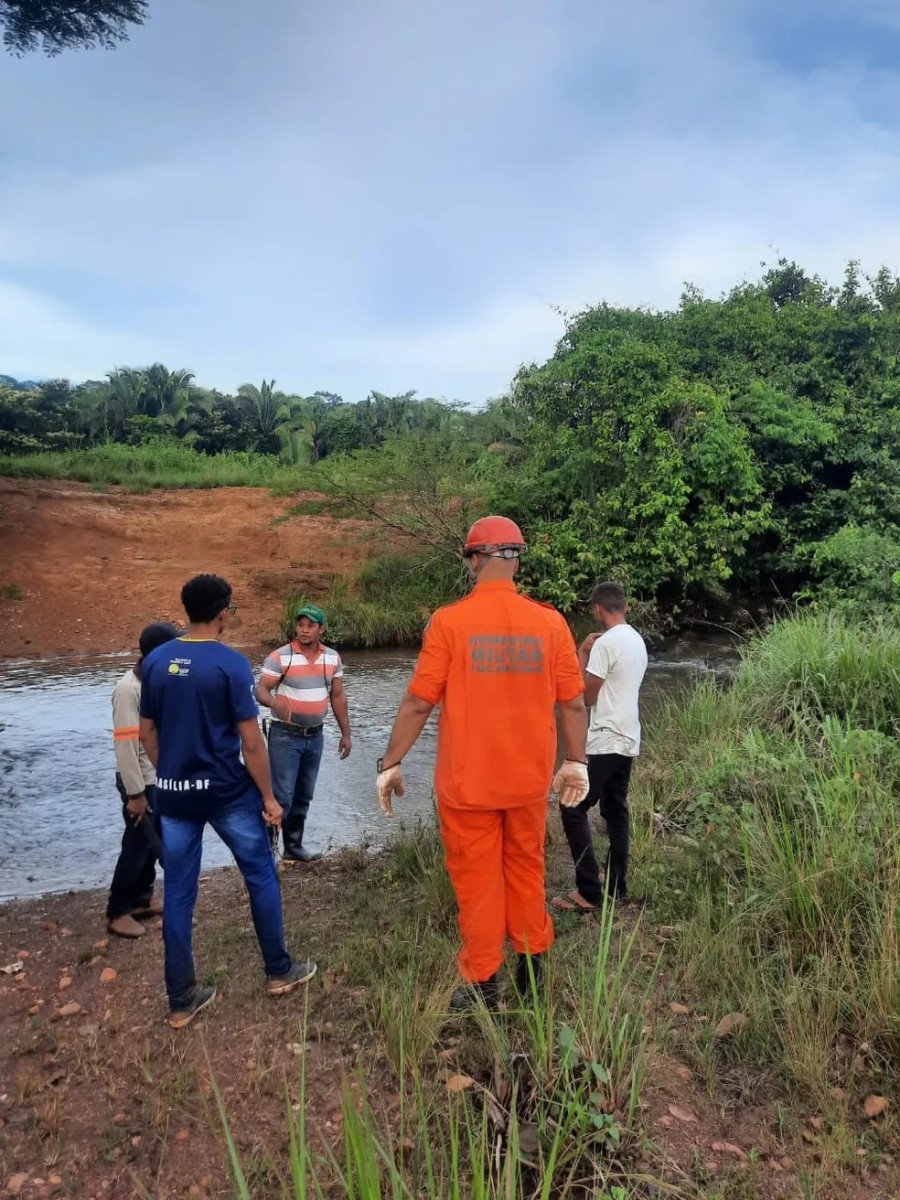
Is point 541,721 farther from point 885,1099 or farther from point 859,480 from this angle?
point 859,480

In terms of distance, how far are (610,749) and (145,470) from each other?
921 inches

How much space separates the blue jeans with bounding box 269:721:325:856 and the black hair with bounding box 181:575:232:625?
7.08 ft

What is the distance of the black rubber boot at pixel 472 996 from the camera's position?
11.1 ft

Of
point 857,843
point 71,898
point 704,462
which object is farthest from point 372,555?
point 857,843

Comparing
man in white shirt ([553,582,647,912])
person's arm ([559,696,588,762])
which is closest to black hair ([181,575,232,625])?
person's arm ([559,696,588,762])

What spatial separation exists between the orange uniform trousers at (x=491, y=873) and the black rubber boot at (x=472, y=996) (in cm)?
8

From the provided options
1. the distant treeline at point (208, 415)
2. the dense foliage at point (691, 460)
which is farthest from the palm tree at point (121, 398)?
the dense foliage at point (691, 460)

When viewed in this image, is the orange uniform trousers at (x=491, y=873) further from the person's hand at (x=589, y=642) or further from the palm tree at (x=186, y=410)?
the palm tree at (x=186, y=410)

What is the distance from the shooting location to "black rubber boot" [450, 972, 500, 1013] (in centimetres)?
337

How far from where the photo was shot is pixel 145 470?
25109 millimetres

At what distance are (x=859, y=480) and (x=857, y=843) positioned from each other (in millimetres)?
12717

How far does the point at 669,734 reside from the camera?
7.47m

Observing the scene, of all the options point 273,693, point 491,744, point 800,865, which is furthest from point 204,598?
point 800,865

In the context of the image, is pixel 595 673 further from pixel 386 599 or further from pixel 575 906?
pixel 386 599
